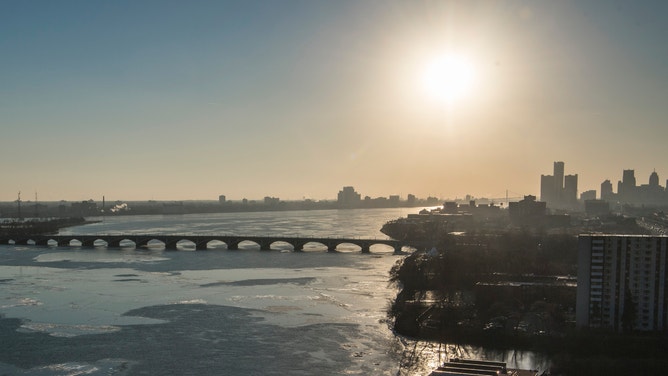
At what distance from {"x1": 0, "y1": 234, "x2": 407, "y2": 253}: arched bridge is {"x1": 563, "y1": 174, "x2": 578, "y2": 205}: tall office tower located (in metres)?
54.3

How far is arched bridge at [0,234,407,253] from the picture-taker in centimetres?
2980

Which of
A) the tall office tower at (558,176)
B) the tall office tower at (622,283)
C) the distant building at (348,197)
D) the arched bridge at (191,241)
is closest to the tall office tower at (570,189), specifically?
the tall office tower at (558,176)

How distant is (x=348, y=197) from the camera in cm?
10319

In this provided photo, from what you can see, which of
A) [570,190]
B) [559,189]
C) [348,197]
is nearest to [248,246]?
[570,190]

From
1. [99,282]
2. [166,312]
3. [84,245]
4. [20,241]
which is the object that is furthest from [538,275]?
[20,241]

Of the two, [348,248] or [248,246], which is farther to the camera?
[248,246]

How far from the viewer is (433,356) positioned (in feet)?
35.3

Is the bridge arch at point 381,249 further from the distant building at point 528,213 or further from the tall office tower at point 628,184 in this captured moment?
the tall office tower at point 628,184

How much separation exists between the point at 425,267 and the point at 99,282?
9498 mm

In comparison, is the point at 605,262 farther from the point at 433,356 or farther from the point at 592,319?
the point at 433,356

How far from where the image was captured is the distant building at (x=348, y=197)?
100m

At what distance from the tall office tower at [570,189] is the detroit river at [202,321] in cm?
6278

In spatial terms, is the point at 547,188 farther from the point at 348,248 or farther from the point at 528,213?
the point at 348,248

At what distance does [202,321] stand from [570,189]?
2982 inches
